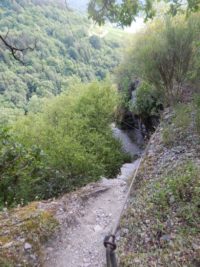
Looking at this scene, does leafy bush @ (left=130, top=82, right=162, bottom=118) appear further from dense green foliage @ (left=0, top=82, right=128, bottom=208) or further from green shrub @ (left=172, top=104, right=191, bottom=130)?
green shrub @ (left=172, top=104, right=191, bottom=130)

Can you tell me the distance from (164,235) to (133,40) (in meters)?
17.0

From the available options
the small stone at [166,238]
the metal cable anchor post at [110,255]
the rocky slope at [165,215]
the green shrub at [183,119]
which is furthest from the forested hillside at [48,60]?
the metal cable anchor post at [110,255]

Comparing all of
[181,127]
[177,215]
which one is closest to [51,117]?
[181,127]

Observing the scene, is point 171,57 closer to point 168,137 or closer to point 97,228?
point 168,137

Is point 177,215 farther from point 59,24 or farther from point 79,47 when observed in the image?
point 59,24

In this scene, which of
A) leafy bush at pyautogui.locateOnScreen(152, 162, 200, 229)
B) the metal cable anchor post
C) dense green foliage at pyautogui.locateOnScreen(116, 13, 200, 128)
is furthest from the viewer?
dense green foliage at pyautogui.locateOnScreen(116, 13, 200, 128)

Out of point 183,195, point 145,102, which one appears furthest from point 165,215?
point 145,102

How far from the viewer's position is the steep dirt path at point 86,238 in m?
4.65

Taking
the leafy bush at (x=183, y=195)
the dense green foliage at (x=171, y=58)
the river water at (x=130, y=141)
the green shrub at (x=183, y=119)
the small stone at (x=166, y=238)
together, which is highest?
the dense green foliage at (x=171, y=58)

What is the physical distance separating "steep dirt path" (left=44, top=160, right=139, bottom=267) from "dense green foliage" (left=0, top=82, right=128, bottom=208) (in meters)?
1.45

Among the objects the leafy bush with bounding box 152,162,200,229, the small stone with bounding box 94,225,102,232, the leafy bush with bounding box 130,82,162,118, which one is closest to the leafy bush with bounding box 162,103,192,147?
the leafy bush with bounding box 152,162,200,229

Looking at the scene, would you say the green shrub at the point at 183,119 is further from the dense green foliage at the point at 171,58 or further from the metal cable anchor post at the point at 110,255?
the metal cable anchor post at the point at 110,255

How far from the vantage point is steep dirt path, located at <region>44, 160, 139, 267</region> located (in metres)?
4.65

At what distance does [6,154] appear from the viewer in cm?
526
